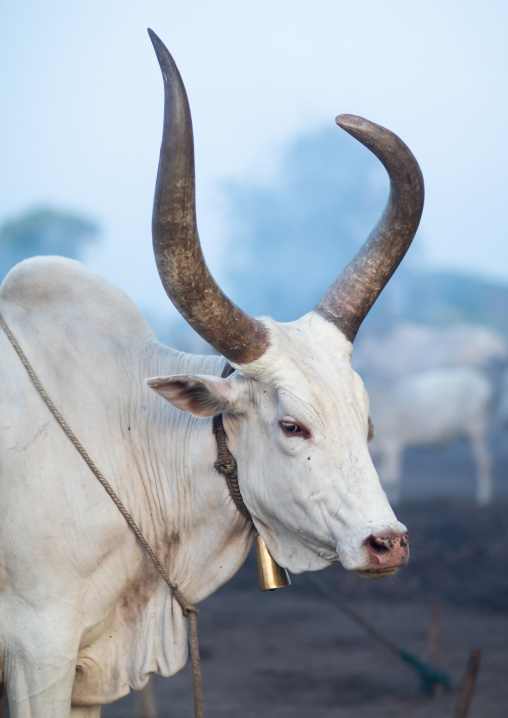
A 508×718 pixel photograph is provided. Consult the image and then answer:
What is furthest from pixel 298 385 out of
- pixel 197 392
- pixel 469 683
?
pixel 469 683

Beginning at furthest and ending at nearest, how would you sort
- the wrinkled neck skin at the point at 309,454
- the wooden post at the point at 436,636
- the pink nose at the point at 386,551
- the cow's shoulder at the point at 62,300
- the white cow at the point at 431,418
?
the white cow at the point at 431,418, the wooden post at the point at 436,636, the cow's shoulder at the point at 62,300, the wrinkled neck skin at the point at 309,454, the pink nose at the point at 386,551

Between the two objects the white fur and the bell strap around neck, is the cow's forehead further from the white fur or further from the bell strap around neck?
the bell strap around neck

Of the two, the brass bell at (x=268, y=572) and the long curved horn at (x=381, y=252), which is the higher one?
the long curved horn at (x=381, y=252)

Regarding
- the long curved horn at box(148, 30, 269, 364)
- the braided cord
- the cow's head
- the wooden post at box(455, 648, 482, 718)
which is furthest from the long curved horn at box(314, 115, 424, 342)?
the wooden post at box(455, 648, 482, 718)

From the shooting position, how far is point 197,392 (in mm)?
2504

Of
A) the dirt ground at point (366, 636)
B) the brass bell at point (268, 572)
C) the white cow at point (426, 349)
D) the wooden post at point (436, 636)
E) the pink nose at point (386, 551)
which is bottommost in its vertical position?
the dirt ground at point (366, 636)

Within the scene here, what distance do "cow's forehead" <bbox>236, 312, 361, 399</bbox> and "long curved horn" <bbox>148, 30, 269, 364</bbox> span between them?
5cm

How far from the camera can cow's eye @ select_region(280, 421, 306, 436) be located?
2.39 m

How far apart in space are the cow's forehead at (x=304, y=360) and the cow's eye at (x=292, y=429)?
0.10 metres

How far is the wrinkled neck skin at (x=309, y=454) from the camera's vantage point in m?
2.27

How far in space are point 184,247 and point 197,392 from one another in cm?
50

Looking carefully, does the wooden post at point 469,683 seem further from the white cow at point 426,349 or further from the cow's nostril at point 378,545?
the white cow at point 426,349

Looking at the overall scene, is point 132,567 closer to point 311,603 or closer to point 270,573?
point 270,573

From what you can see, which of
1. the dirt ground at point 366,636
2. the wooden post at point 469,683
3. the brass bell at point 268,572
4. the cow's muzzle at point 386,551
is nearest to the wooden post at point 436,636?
the dirt ground at point 366,636
